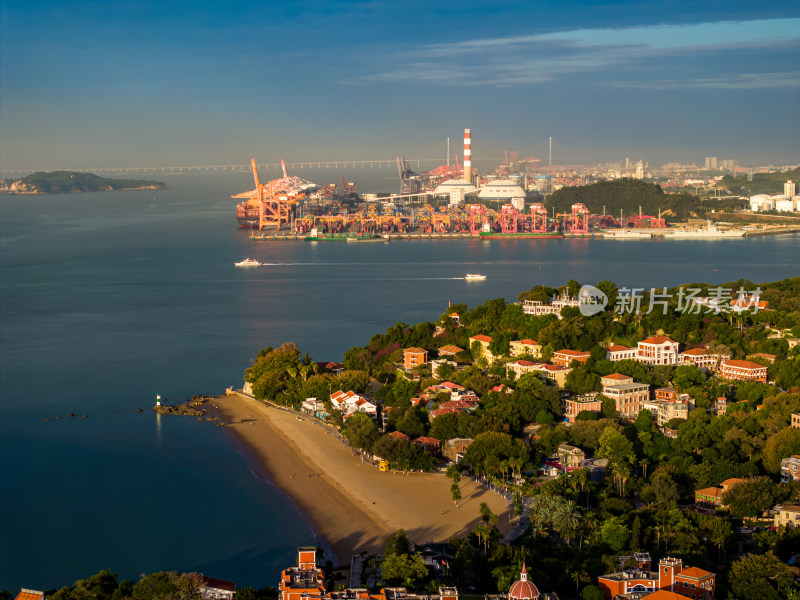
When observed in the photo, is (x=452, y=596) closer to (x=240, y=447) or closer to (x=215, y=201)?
(x=240, y=447)

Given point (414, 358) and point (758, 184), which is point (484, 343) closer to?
point (414, 358)

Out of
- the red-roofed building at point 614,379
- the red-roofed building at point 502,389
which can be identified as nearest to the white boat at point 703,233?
the red-roofed building at point 614,379

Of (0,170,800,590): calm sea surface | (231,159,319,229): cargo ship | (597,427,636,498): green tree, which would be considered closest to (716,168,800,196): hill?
(0,170,800,590): calm sea surface

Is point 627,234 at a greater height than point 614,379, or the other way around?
point 627,234

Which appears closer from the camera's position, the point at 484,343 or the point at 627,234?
the point at 484,343

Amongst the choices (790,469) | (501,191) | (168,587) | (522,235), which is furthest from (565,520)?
Answer: (501,191)

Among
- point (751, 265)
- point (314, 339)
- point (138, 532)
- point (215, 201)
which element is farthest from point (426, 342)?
point (215, 201)
